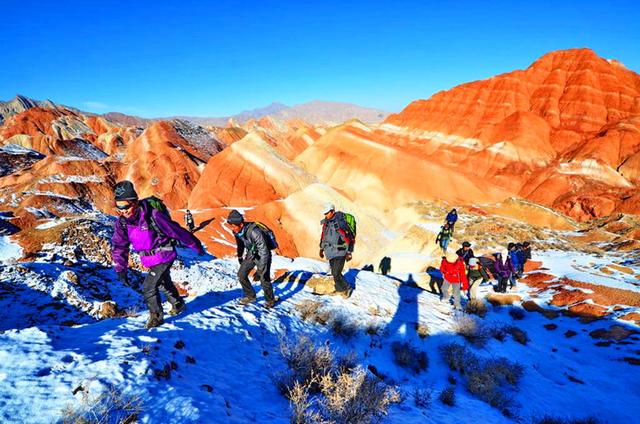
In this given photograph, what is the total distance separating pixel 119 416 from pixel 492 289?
43.6 feet

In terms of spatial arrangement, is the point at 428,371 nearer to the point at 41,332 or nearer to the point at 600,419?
the point at 600,419

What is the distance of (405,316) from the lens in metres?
9.05

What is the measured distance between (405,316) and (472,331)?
1649 millimetres

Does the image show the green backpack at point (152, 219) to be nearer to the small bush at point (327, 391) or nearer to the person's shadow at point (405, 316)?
the small bush at point (327, 391)

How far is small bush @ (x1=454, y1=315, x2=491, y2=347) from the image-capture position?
8.34 metres

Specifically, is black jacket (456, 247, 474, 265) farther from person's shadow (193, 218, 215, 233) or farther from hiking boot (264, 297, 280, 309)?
person's shadow (193, 218, 215, 233)

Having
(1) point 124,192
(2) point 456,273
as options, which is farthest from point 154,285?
(2) point 456,273

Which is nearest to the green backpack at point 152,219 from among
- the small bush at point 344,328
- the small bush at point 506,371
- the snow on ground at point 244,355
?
the snow on ground at point 244,355

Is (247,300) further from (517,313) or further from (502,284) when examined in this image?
(502,284)

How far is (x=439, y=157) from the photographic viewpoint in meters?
78.5

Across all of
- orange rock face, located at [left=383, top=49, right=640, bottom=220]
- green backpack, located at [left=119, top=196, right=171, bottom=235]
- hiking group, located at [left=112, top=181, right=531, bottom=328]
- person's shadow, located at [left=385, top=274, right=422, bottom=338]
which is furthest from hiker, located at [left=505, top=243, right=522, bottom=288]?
orange rock face, located at [left=383, top=49, right=640, bottom=220]

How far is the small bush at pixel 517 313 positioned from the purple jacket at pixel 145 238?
405 inches

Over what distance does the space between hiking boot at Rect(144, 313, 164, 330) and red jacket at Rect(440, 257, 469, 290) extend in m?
8.04

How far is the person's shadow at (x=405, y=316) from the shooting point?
A: 26.2 ft
